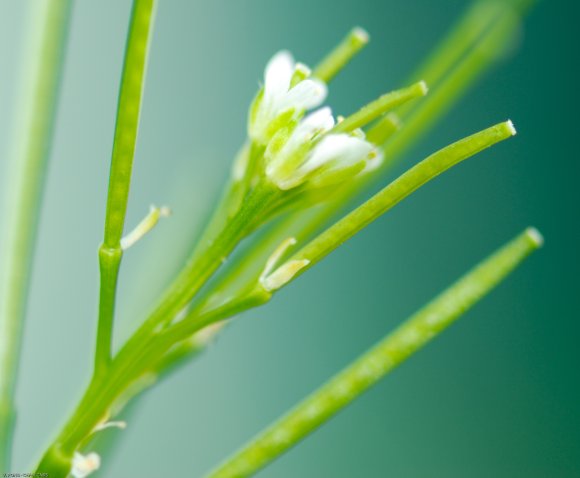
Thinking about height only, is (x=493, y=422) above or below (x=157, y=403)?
below

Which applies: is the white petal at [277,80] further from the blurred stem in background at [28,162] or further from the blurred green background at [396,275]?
the blurred green background at [396,275]

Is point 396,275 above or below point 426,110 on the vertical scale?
below

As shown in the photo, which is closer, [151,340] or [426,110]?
[151,340]

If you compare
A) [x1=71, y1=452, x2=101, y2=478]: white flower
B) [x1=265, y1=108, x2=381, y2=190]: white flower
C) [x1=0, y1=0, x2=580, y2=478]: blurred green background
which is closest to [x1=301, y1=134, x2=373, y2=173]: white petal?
[x1=265, y1=108, x2=381, y2=190]: white flower

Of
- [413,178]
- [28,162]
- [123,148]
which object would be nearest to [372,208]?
[413,178]

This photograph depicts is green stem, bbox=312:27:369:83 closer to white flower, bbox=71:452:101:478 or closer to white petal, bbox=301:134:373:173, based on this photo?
white petal, bbox=301:134:373:173

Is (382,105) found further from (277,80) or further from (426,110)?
(426,110)

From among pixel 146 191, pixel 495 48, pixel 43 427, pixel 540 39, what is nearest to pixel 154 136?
pixel 146 191

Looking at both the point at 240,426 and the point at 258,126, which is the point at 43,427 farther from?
the point at 258,126
